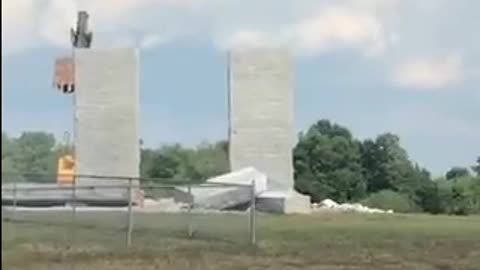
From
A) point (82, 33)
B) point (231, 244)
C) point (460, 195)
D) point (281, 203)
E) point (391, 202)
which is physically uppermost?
point (82, 33)

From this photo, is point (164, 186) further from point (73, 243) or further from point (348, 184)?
point (348, 184)

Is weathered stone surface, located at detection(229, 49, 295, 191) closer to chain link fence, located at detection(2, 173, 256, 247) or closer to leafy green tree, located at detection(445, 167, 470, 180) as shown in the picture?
chain link fence, located at detection(2, 173, 256, 247)

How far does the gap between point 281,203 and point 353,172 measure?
26942 millimetres

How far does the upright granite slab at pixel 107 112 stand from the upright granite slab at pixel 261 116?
133 inches

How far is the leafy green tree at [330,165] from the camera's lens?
207 feet

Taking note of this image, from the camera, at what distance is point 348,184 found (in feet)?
209

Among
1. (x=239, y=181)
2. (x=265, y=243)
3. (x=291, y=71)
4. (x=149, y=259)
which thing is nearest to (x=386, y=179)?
(x=291, y=71)

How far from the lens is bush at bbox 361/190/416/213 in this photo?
177 ft

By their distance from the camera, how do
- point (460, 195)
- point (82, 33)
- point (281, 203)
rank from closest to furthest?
point (281, 203)
point (82, 33)
point (460, 195)

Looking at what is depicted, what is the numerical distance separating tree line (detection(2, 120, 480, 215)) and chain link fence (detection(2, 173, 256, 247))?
10.8m

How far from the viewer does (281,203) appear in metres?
39.4

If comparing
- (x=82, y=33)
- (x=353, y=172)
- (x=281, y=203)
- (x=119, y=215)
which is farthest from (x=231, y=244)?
(x=353, y=172)

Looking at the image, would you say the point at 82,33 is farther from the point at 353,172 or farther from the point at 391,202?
the point at 353,172

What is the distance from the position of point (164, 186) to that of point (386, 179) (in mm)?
38404
